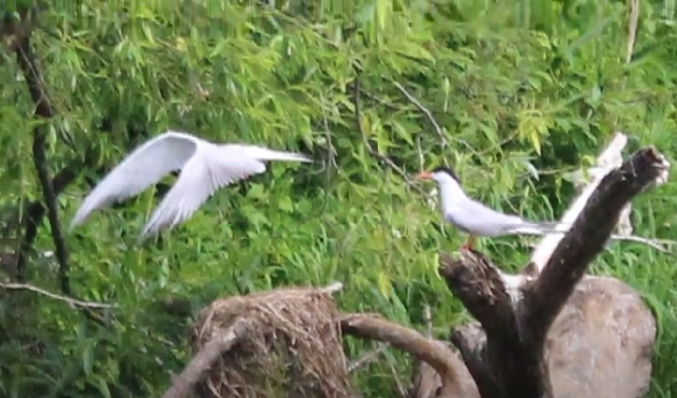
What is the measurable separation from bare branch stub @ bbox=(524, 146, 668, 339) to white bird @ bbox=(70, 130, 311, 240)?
803 mm

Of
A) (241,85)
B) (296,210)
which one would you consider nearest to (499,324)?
(241,85)

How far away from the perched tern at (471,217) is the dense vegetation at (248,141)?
0.32 ft

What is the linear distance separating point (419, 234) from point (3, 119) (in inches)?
38.4

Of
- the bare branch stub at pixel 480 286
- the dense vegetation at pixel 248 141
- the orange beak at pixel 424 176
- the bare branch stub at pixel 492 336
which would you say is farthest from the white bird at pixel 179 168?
the bare branch stub at pixel 480 286

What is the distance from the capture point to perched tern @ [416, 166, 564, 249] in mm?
2857

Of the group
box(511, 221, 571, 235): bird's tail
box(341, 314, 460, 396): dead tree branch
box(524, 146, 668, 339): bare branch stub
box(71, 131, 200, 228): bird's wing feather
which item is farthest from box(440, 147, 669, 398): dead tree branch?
box(71, 131, 200, 228): bird's wing feather

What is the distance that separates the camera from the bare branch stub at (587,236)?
1.80 meters

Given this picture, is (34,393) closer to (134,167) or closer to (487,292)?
(134,167)

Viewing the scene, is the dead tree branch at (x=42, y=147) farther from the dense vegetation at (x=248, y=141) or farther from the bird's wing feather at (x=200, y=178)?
the bird's wing feather at (x=200, y=178)

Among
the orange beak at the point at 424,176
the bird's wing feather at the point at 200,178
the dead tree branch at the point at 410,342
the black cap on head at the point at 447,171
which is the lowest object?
the dead tree branch at the point at 410,342

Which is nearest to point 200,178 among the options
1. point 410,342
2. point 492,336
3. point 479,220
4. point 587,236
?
point 410,342

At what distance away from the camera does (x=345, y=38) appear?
297 cm

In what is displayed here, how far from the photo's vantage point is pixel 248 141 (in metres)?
2.87

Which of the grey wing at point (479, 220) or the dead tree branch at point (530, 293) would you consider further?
the grey wing at point (479, 220)
